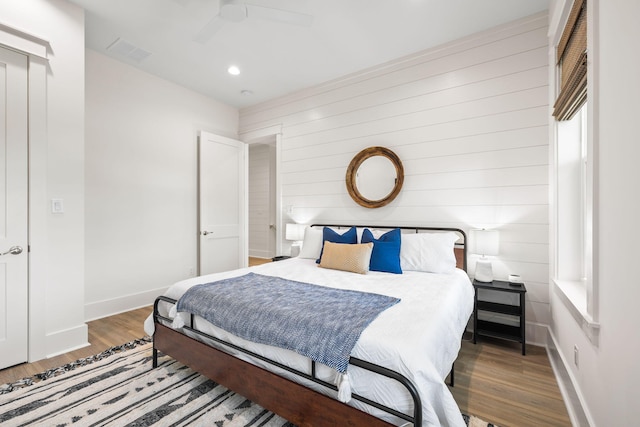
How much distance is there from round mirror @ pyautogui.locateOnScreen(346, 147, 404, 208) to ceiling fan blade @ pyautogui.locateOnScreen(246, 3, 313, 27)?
168 centimetres

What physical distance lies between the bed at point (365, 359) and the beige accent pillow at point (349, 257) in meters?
0.14

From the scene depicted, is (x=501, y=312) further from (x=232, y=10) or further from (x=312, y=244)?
(x=232, y=10)

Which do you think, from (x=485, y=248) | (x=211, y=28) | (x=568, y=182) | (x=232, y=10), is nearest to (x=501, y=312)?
(x=485, y=248)

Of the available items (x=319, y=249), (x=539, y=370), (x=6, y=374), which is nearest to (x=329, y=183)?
(x=319, y=249)

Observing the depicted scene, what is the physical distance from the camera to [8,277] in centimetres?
230

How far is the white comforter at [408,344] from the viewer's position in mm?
1218

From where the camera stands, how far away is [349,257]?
2.80 meters

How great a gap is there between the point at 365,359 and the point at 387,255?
1.57 meters

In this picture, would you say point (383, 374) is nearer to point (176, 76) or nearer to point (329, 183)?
point (329, 183)

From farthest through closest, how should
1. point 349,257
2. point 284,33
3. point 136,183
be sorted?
point 136,183 → point 284,33 → point 349,257

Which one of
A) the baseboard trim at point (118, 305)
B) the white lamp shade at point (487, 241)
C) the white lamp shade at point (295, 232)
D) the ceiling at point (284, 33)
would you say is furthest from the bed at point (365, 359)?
the ceiling at point (284, 33)

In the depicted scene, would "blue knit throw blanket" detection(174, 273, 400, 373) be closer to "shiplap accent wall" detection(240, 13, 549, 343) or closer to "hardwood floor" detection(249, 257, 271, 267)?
"shiplap accent wall" detection(240, 13, 549, 343)

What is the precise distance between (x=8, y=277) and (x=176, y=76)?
9.42 feet

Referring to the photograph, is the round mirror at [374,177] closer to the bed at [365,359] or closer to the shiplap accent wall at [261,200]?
the bed at [365,359]
